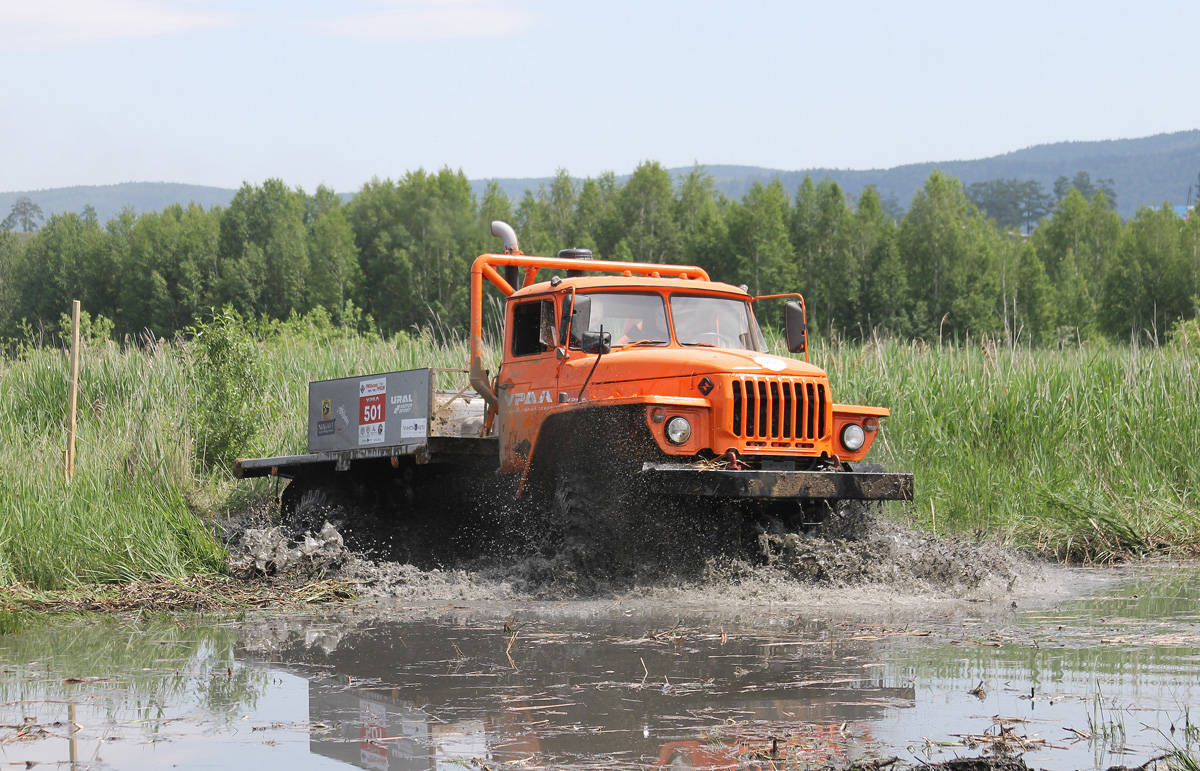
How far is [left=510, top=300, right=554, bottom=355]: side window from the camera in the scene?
937 centimetres

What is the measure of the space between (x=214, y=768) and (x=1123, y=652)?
4301 millimetres

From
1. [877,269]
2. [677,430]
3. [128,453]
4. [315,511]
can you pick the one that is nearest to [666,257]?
[877,269]

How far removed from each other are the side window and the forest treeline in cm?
4033

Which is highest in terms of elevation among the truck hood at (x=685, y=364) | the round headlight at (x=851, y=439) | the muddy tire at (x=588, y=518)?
the truck hood at (x=685, y=364)

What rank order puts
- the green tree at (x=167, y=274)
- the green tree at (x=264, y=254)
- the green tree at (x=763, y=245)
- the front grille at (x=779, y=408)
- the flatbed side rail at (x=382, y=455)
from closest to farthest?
the front grille at (x=779, y=408)
the flatbed side rail at (x=382, y=455)
the green tree at (x=763, y=245)
the green tree at (x=264, y=254)
the green tree at (x=167, y=274)

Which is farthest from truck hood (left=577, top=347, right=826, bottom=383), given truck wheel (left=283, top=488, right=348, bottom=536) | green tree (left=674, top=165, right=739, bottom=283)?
green tree (left=674, top=165, right=739, bottom=283)

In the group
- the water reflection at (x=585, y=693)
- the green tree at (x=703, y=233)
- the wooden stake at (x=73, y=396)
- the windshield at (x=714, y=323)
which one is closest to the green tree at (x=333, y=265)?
the green tree at (x=703, y=233)

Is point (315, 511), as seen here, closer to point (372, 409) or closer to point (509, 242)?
point (372, 409)

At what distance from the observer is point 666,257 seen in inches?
2601

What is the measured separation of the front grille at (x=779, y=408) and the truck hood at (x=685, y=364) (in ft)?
0.27

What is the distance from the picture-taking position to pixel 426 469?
10555mm

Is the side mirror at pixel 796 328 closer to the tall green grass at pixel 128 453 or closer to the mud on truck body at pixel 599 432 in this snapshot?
the mud on truck body at pixel 599 432

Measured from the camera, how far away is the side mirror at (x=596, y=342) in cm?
869

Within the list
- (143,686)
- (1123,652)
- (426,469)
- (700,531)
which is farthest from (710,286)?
(143,686)
